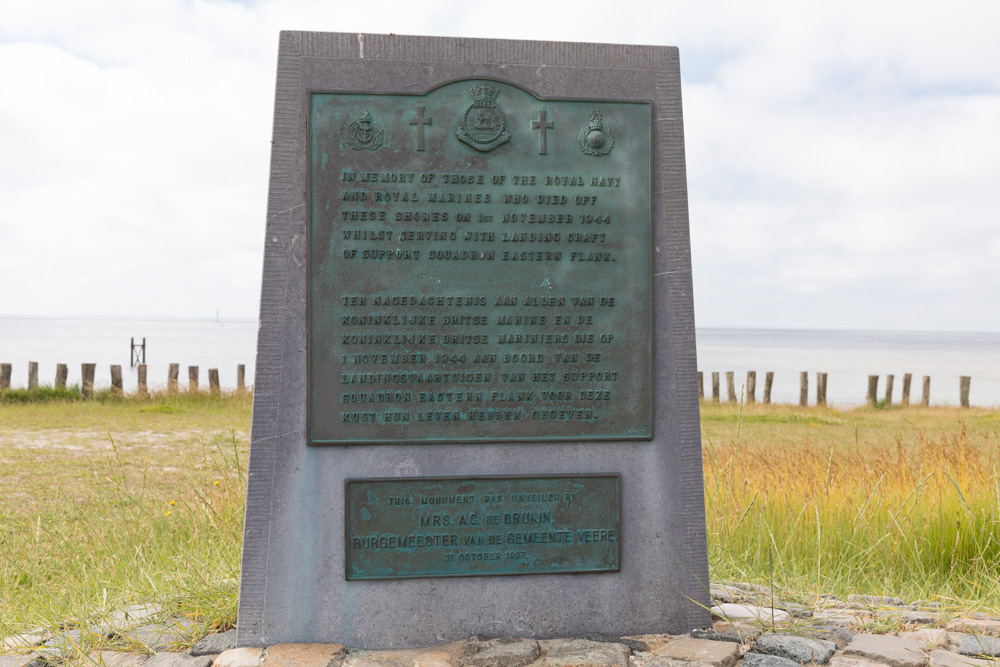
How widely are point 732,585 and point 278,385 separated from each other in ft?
9.99

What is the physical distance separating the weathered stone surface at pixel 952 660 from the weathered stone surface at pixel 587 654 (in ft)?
4.65

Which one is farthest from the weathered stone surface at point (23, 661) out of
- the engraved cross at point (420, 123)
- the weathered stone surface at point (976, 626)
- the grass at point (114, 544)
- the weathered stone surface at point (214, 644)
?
the weathered stone surface at point (976, 626)

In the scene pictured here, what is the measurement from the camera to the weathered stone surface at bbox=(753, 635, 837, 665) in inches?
138

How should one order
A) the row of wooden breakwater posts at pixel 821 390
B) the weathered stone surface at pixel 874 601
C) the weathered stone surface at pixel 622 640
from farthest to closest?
the row of wooden breakwater posts at pixel 821 390 < the weathered stone surface at pixel 874 601 < the weathered stone surface at pixel 622 640

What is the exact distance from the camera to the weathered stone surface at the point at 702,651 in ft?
11.4

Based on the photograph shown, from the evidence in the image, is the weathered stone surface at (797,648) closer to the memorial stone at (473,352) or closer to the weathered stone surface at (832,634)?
the weathered stone surface at (832,634)

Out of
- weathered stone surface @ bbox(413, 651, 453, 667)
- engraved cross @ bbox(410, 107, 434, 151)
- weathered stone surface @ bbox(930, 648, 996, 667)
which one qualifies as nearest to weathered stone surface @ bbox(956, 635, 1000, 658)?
weathered stone surface @ bbox(930, 648, 996, 667)

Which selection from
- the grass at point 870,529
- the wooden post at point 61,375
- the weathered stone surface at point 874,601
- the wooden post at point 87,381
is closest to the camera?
the weathered stone surface at point 874,601

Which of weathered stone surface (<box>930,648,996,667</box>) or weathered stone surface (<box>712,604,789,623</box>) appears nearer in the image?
weathered stone surface (<box>930,648,996,667</box>)

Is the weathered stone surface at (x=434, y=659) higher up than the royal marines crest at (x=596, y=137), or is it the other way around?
the royal marines crest at (x=596, y=137)

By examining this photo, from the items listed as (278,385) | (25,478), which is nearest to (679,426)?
(278,385)

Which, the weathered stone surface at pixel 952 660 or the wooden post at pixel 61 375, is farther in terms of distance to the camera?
the wooden post at pixel 61 375

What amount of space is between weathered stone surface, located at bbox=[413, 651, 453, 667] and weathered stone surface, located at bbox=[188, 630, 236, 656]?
93 cm

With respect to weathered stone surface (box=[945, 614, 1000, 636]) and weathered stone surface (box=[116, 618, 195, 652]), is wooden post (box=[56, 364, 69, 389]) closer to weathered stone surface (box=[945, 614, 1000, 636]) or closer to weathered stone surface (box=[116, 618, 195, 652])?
weathered stone surface (box=[116, 618, 195, 652])
